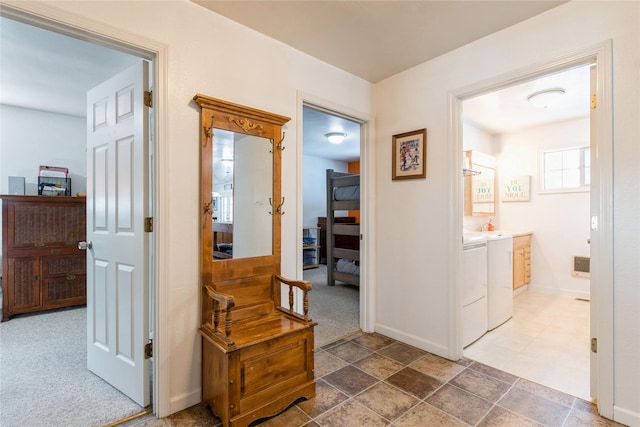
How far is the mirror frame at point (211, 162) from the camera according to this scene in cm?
187

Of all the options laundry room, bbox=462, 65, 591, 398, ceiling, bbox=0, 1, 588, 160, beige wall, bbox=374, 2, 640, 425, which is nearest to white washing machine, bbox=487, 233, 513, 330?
laundry room, bbox=462, 65, 591, 398

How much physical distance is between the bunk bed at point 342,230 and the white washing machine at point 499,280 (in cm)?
188

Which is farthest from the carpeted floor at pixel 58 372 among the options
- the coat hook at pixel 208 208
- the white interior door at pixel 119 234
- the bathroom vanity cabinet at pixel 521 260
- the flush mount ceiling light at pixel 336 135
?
the flush mount ceiling light at pixel 336 135

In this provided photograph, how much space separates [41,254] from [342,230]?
3.80 m

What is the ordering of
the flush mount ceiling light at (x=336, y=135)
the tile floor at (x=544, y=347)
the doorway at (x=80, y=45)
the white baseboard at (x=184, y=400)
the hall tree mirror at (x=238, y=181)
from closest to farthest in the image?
the doorway at (x=80, y=45), the white baseboard at (x=184, y=400), the hall tree mirror at (x=238, y=181), the tile floor at (x=544, y=347), the flush mount ceiling light at (x=336, y=135)

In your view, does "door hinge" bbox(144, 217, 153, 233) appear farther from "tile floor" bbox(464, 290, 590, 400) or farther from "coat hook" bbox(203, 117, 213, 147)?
"tile floor" bbox(464, 290, 590, 400)

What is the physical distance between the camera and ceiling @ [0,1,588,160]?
1.93 metres

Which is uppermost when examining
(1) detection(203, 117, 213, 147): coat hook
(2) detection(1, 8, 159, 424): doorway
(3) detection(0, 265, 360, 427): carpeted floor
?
(2) detection(1, 8, 159, 424): doorway

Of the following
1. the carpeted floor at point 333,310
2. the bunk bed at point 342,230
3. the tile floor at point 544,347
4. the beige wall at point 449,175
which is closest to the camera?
the beige wall at point 449,175

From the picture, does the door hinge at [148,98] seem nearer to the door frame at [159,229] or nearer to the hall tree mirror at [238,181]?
the door frame at [159,229]

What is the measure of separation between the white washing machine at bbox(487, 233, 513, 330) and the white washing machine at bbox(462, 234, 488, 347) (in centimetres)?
12

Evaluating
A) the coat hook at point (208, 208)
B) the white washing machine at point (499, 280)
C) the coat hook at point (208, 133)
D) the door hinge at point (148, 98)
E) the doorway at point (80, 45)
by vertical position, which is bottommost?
the white washing machine at point (499, 280)

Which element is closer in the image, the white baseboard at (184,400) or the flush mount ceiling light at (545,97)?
the white baseboard at (184,400)

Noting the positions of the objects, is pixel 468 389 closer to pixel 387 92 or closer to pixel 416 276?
pixel 416 276
